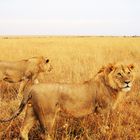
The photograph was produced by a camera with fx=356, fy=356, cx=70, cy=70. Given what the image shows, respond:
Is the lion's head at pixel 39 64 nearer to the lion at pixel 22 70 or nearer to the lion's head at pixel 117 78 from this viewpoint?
the lion at pixel 22 70

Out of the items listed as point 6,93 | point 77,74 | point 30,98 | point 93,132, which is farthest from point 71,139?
point 77,74

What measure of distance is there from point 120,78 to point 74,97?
2.41ft

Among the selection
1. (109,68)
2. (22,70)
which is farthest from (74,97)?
(22,70)

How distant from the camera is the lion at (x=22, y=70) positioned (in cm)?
748

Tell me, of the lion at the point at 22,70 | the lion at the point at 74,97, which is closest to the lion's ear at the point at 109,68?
A: the lion at the point at 74,97

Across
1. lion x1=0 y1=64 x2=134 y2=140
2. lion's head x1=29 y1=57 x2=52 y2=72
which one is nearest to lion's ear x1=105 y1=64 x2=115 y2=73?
lion x1=0 y1=64 x2=134 y2=140

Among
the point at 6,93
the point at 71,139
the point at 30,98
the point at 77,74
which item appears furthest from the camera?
the point at 77,74

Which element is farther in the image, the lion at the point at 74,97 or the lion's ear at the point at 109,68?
the lion's ear at the point at 109,68

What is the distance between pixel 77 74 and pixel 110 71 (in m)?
4.26

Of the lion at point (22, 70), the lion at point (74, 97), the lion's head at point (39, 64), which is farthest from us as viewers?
the lion's head at point (39, 64)

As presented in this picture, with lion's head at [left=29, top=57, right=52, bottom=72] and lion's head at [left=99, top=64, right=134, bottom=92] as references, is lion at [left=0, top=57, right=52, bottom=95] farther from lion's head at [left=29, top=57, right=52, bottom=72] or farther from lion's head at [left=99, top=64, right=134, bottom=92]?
lion's head at [left=99, top=64, right=134, bottom=92]

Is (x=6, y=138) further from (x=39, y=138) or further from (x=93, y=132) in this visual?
(x=93, y=132)

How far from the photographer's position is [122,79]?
447 centimetres

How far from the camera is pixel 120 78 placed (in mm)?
4496
